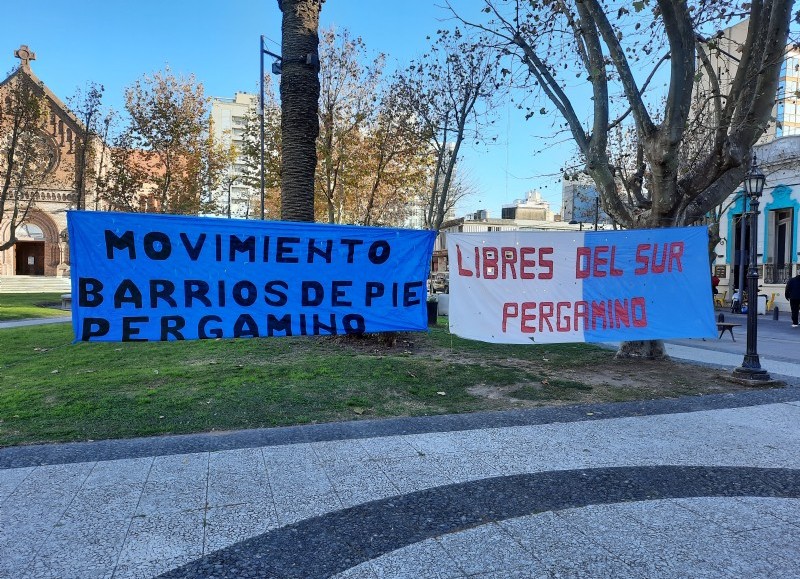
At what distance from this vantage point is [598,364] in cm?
1000

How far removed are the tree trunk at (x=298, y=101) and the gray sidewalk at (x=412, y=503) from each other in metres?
6.43

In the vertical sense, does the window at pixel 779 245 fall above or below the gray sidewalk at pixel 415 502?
above

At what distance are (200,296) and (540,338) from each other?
4.73m

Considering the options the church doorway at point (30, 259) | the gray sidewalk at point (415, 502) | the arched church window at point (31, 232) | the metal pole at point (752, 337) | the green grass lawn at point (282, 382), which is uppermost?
the arched church window at point (31, 232)

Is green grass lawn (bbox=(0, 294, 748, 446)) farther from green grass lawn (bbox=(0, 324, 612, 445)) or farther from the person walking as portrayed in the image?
the person walking

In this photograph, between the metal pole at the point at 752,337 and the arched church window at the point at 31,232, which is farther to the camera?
the arched church window at the point at 31,232

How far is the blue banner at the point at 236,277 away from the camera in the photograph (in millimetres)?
6047

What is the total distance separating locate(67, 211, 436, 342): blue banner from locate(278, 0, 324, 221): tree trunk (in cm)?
437

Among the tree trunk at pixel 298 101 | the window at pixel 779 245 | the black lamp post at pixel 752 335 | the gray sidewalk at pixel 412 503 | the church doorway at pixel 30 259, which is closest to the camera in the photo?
the gray sidewalk at pixel 412 503

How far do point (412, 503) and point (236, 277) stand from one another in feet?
12.4

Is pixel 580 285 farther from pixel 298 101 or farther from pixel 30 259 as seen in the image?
pixel 30 259

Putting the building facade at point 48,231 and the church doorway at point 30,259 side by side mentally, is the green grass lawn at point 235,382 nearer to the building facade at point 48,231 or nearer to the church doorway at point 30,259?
the building facade at point 48,231

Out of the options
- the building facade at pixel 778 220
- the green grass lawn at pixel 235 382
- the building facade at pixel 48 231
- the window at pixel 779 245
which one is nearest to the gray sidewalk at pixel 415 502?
the green grass lawn at pixel 235 382

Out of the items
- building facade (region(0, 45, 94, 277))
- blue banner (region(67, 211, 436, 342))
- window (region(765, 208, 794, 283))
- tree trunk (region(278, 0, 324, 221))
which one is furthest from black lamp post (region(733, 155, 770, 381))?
building facade (region(0, 45, 94, 277))
